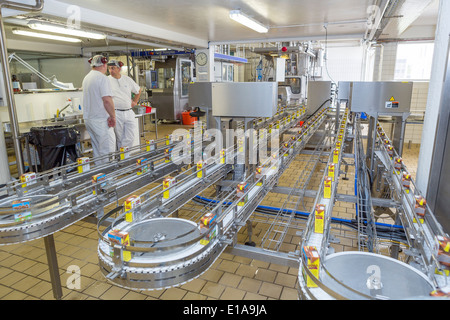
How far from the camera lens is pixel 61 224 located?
2020mm

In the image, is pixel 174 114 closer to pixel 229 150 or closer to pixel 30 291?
pixel 229 150

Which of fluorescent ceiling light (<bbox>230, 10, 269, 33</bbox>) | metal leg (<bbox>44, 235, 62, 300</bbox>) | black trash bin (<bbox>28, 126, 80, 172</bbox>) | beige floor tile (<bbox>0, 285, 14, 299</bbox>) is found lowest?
beige floor tile (<bbox>0, 285, 14, 299</bbox>)

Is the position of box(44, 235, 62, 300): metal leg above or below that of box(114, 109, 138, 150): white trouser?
below

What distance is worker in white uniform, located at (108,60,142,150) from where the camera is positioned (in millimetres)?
4754

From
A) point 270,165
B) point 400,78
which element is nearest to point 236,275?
point 270,165

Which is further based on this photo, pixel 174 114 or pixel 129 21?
pixel 174 114

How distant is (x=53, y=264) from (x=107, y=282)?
0.53m

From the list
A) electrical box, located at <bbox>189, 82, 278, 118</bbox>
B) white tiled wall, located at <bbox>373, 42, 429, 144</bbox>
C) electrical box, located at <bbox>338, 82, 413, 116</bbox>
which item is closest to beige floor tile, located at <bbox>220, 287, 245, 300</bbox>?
electrical box, located at <bbox>189, 82, 278, 118</bbox>

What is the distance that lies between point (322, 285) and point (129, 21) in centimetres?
606

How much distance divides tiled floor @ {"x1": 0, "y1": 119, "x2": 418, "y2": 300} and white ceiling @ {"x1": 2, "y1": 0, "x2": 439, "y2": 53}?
2.81 metres

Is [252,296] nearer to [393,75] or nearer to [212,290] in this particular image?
[212,290]

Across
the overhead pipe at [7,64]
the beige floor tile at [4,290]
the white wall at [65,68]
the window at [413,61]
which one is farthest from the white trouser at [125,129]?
the window at [413,61]

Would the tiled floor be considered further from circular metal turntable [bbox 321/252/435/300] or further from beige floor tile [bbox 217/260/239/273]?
circular metal turntable [bbox 321/252/435/300]
